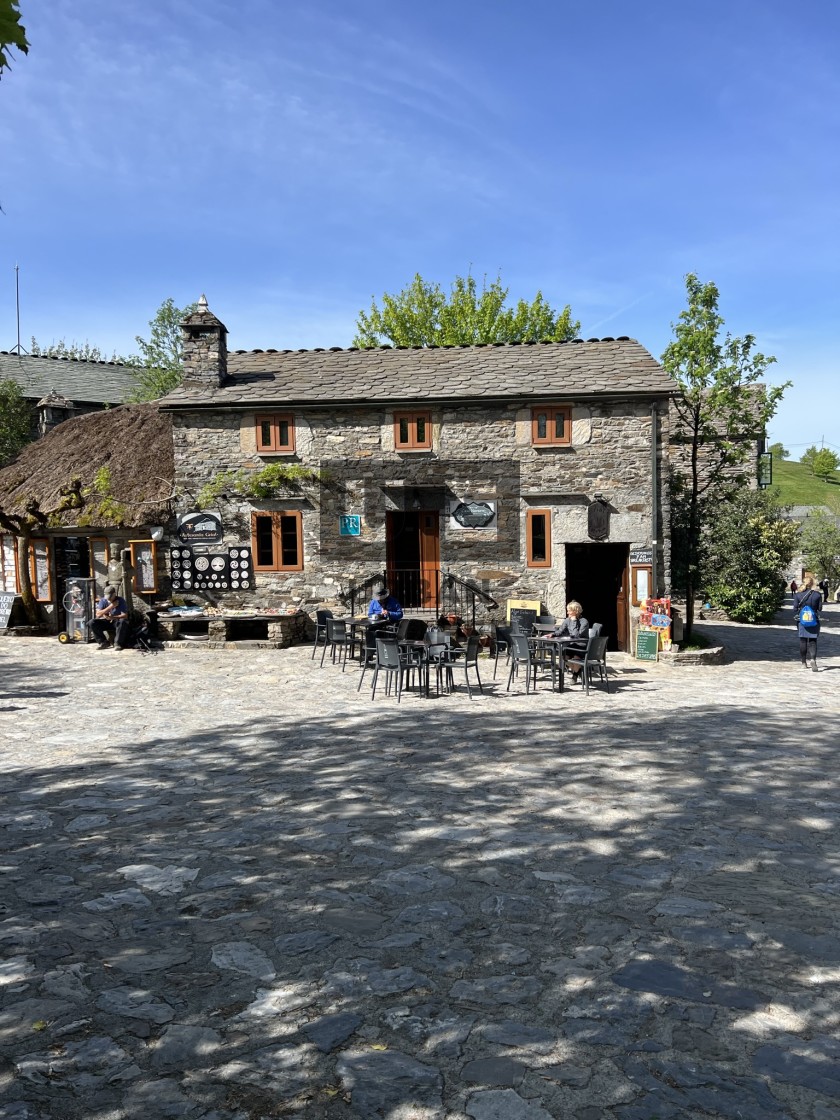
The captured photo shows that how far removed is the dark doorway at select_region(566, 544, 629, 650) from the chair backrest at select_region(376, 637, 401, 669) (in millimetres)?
7175

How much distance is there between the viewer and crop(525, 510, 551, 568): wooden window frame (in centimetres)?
1650

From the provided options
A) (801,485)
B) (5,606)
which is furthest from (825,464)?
(5,606)

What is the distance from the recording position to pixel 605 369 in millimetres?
17078

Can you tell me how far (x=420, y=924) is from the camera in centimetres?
451

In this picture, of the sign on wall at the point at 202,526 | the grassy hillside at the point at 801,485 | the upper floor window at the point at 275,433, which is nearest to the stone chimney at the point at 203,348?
the upper floor window at the point at 275,433

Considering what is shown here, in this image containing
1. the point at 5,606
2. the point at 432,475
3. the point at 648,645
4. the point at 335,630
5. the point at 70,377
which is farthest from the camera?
the point at 70,377

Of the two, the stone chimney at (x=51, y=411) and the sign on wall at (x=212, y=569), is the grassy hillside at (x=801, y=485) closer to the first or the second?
the stone chimney at (x=51, y=411)

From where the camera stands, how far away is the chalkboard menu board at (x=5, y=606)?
62.7 feet

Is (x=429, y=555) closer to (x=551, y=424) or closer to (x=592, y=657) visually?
Answer: (x=551, y=424)

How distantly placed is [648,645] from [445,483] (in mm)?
5146

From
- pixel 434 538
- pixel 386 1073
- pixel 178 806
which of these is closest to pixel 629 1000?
pixel 386 1073

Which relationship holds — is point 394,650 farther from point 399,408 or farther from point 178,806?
point 399,408

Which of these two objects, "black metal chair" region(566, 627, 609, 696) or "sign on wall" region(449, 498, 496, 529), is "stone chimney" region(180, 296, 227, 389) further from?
"black metal chair" region(566, 627, 609, 696)

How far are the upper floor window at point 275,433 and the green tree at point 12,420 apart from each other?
12934 mm
